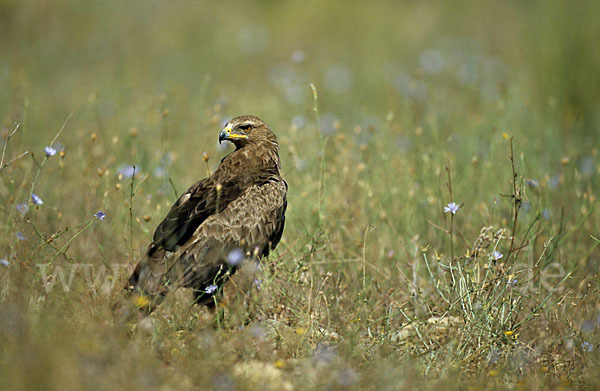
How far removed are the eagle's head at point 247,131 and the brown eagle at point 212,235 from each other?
0.29 meters

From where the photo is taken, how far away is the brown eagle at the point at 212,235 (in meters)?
3.78

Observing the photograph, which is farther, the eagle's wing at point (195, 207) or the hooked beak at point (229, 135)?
the hooked beak at point (229, 135)

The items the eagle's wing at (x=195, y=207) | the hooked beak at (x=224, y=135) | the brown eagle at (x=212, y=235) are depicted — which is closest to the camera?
the brown eagle at (x=212, y=235)

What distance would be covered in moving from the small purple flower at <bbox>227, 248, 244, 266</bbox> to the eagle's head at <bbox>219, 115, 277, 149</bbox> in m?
0.95

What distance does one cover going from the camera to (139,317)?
11.4 ft

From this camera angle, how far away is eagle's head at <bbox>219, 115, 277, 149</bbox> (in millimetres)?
4633

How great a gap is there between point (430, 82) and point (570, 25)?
72.7 inches

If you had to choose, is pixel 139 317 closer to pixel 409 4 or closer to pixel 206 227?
pixel 206 227

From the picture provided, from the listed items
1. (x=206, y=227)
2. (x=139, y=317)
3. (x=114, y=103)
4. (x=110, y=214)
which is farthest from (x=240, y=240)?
(x=114, y=103)

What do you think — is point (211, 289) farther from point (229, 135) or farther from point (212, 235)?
point (229, 135)

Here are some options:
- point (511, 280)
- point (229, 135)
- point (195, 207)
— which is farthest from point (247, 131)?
point (511, 280)

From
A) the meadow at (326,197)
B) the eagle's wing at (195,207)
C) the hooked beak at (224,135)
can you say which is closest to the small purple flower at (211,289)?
the meadow at (326,197)

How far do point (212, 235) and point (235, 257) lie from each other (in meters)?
0.26

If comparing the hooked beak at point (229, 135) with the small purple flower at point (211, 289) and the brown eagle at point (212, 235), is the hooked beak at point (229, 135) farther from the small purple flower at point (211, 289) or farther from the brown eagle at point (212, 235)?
the small purple flower at point (211, 289)
